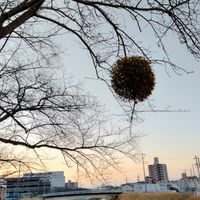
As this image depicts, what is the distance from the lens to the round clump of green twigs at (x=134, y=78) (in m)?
3.06

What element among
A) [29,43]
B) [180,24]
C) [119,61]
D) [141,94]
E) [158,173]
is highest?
[158,173]

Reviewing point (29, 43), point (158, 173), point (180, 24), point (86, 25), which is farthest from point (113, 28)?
point (158, 173)

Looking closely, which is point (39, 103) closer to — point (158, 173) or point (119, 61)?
point (119, 61)

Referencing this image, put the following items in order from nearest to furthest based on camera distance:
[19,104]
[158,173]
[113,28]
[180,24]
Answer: [180,24] → [113,28] → [19,104] → [158,173]

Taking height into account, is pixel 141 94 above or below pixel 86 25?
below

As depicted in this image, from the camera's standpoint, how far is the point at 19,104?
178 inches

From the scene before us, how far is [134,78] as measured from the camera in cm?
306

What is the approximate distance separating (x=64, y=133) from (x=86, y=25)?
1.41 meters

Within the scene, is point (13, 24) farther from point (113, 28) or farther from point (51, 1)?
point (113, 28)

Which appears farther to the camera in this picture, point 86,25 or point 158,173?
point 158,173

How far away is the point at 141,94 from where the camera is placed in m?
3.08

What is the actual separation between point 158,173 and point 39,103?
119 m

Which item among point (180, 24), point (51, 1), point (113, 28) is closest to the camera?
point (180, 24)

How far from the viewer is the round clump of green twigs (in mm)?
3064
